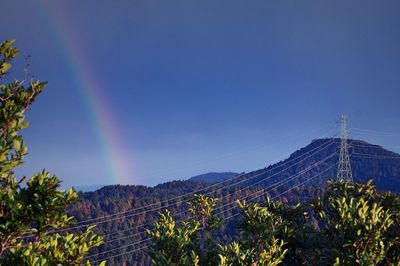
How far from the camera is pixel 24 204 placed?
8.09 m

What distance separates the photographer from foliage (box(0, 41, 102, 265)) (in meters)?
8.01

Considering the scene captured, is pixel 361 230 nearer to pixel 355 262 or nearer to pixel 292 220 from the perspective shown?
pixel 355 262

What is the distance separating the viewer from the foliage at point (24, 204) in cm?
801

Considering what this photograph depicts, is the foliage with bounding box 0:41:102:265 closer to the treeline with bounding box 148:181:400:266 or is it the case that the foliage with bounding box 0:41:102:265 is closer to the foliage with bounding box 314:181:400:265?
the treeline with bounding box 148:181:400:266

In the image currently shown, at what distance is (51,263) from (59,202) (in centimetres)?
161

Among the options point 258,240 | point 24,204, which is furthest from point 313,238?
point 24,204

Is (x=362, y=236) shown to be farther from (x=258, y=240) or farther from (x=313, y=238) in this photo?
(x=258, y=240)

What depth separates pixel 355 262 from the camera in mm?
14742

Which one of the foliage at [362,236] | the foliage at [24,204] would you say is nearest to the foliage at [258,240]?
the foliage at [362,236]

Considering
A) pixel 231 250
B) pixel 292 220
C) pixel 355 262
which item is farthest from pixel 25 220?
pixel 292 220

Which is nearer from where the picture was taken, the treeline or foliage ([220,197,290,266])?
the treeline

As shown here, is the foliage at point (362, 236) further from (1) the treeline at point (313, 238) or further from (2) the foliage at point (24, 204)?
(2) the foliage at point (24, 204)

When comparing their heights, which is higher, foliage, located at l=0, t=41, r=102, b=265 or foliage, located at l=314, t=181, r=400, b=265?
foliage, located at l=0, t=41, r=102, b=265

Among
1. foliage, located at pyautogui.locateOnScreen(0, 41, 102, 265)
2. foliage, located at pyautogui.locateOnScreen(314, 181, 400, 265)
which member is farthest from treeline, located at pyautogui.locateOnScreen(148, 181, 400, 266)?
foliage, located at pyautogui.locateOnScreen(0, 41, 102, 265)
